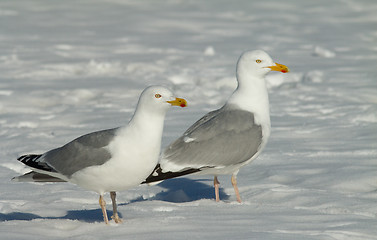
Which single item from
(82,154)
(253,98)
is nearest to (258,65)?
(253,98)

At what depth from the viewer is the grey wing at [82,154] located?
4.61m

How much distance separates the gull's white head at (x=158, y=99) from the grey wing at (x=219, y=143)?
3.55 feet

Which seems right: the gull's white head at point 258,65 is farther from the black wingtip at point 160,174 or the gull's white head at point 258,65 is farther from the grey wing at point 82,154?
the grey wing at point 82,154

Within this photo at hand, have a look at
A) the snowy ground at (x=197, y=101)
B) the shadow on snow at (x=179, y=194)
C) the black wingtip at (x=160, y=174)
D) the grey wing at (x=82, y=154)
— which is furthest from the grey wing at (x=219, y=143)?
the grey wing at (x=82, y=154)

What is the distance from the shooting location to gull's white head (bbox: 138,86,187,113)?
453cm

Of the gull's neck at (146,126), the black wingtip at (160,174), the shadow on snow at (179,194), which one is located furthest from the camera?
the black wingtip at (160,174)

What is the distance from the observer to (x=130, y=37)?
1388cm

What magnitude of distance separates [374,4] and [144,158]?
13533 millimetres

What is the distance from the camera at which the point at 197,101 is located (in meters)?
9.61

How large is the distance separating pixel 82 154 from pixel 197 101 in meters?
4.98

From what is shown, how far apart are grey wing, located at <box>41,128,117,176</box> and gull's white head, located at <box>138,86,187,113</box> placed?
337 mm

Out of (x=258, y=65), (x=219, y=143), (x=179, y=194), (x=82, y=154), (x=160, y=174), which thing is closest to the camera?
(x=82, y=154)

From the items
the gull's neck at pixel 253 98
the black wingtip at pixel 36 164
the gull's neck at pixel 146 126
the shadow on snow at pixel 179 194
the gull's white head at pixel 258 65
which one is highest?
the gull's white head at pixel 258 65

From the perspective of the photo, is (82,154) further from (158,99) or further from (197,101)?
(197,101)
